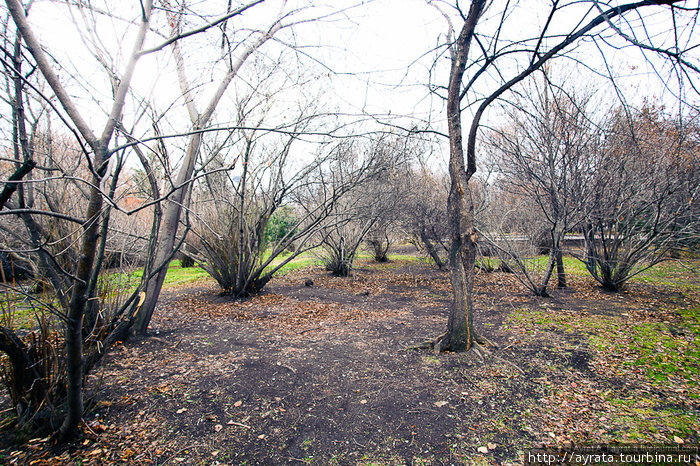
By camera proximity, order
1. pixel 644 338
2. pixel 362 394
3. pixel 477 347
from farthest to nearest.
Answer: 1. pixel 644 338
2. pixel 477 347
3. pixel 362 394

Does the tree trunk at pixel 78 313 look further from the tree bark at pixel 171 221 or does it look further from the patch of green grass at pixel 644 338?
the patch of green grass at pixel 644 338

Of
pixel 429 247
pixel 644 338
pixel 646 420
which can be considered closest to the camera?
pixel 646 420

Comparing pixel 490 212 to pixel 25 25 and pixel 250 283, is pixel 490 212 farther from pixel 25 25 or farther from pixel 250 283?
pixel 25 25

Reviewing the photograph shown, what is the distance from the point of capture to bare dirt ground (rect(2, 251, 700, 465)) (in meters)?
2.45

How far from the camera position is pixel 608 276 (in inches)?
281

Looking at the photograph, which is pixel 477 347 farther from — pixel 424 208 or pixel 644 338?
pixel 424 208

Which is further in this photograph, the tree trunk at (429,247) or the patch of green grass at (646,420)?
the tree trunk at (429,247)

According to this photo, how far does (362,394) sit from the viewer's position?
317 cm

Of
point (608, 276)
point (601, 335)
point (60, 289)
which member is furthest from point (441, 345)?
point (608, 276)

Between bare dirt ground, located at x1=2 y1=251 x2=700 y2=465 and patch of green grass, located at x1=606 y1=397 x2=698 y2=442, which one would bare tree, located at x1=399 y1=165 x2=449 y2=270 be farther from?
patch of green grass, located at x1=606 y1=397 x2=698 y2=442

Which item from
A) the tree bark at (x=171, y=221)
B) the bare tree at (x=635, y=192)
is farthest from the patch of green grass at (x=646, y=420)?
the tree bark at (x=171, y=221)

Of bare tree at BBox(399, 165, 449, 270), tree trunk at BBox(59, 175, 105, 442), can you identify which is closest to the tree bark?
tree trunk at BBox(59, 175, 105, 442)

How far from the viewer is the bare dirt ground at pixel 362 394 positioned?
2445mm

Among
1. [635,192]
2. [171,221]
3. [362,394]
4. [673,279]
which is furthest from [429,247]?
[362,394]
